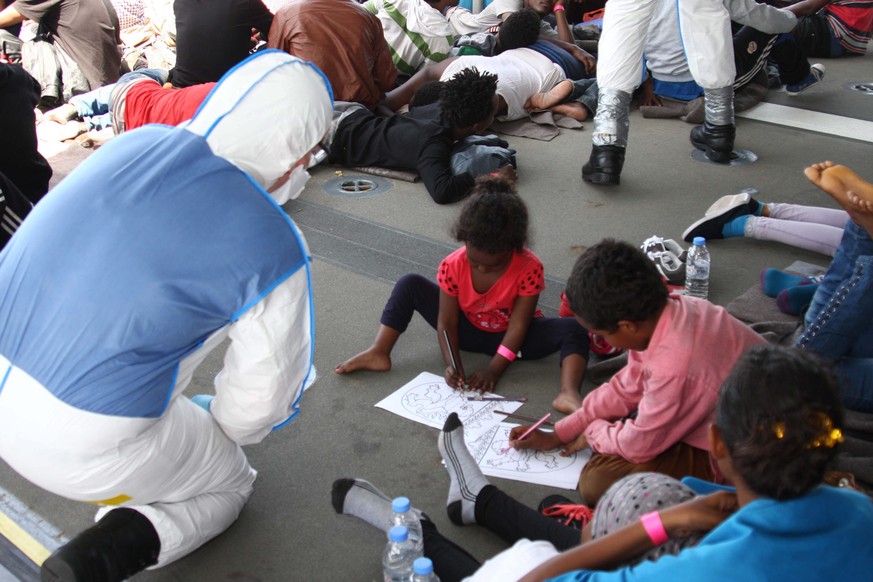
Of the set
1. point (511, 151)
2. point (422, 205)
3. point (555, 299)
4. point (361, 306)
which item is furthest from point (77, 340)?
point (511, 151)

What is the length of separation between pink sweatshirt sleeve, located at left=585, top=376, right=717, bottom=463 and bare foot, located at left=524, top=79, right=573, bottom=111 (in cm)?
330

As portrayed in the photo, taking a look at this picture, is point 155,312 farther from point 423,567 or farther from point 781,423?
point 781,423

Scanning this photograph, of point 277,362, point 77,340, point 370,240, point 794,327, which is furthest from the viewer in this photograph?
point 370,240

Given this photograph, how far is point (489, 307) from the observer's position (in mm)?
2516

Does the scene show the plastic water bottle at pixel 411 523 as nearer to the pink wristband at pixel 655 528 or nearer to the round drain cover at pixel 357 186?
the pink wristband at pixel 655 528

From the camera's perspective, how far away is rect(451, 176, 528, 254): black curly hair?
2291 millimetres

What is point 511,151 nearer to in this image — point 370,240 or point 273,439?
point 370,240

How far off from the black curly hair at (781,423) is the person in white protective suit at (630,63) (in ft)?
9.07

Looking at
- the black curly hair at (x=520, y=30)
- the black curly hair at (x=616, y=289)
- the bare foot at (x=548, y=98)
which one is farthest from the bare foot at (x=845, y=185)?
the black curly hair at (x=520, y=30)

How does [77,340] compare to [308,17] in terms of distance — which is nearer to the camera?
[77,340]

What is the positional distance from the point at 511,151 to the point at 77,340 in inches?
113

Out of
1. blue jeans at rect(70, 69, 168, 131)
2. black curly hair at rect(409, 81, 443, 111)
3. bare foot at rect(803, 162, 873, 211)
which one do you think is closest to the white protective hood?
bare foot at rect(803, 162, 873, 211)

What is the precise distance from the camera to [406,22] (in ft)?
17.2

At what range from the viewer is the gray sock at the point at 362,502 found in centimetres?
184
